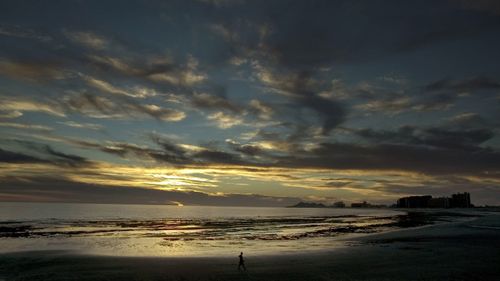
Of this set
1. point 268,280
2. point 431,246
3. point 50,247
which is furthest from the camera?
point 50,247

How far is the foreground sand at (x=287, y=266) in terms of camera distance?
28750mm

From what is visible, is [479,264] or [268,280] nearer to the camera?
[268,280]

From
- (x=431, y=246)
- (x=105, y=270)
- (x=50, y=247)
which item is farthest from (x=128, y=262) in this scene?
(x=431, y=246)

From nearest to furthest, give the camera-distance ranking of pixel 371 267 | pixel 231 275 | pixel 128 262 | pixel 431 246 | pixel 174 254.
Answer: pixel 231 275, pixel 371 267, pixel 128 262, pixel 174 254, pixel 431 246

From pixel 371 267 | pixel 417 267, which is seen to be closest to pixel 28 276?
pixel 371 267

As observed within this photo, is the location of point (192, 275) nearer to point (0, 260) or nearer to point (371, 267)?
point (371, 267)

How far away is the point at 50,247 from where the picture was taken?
162 feet

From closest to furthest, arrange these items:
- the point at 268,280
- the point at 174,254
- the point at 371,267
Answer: the point at 268,280 < the point at 371,267 < the point at 174,254

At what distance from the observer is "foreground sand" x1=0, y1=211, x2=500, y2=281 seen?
2875 cm

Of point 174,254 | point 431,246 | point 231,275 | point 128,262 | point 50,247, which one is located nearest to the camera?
point 231,275

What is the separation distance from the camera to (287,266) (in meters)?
32.6

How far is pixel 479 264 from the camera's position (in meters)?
32.1

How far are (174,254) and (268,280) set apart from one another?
17758mm

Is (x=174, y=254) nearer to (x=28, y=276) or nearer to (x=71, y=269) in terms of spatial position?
(x=71, y=269)
